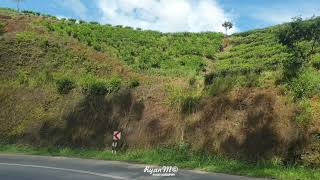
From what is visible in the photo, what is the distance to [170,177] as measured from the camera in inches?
682

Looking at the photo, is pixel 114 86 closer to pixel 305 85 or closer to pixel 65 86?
pixel 65 86

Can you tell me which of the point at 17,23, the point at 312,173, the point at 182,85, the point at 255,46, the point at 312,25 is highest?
the point at 17,23

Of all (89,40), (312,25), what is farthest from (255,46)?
(312,25)

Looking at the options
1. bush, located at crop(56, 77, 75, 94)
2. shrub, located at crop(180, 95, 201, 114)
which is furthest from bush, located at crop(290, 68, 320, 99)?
bush, located at crop(56, 77, 75, 94)

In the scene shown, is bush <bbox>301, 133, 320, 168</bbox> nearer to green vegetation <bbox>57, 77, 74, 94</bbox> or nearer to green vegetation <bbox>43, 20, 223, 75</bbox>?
green vegetation <bbox>57, 77, 74, 94</bbox>

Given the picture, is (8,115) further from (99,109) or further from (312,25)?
(312,25)

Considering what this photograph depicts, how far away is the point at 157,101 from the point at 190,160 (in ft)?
25.0

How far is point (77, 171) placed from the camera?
1916cm

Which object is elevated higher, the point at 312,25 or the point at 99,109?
the point at 312,25

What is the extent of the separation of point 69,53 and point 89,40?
772 cm

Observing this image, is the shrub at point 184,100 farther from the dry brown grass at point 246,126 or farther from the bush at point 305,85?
the bush at point 305,85

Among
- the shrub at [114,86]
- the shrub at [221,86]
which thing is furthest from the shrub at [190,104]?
→ the shrub at [114,86]

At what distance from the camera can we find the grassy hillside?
2139 centimetres

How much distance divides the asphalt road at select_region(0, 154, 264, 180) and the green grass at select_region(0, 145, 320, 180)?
981 mm
